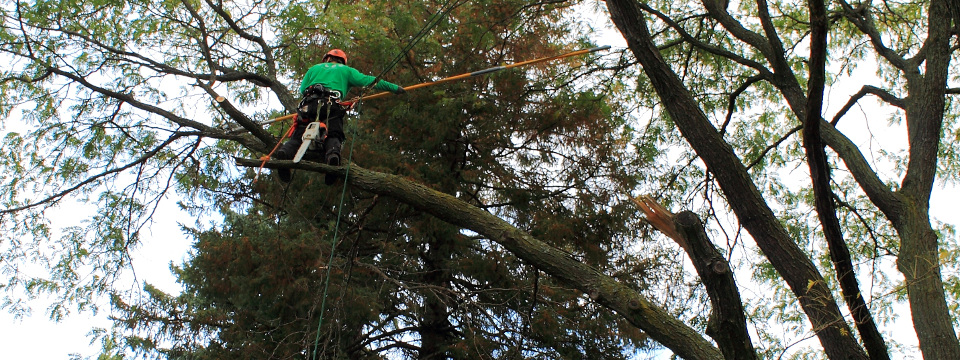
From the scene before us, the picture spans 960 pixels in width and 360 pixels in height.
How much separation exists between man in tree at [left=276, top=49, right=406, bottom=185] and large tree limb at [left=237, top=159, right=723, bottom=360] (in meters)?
0.47

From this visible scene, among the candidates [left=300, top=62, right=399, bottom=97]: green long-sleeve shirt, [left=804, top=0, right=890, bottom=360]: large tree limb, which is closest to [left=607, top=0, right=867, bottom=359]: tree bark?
[left=804, top=0, right=890, bottom=360]: large tree limb

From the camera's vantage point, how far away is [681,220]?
3.76m

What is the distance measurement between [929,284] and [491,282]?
4.41 m

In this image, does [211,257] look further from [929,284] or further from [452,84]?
[929,284]

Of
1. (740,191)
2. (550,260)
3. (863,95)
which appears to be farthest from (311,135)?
(863,95)

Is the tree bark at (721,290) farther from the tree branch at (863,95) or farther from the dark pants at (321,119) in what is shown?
the tree branch at (863,95)

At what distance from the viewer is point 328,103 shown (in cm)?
626

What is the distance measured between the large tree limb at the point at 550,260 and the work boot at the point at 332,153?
298 millimetres

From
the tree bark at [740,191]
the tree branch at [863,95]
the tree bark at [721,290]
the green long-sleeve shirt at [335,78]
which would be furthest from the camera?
the tree branch at [863,95]

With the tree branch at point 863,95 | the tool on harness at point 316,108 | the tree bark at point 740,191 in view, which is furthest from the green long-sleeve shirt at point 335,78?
the tree branch at point 863,95

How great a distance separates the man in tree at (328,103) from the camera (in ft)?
19.5

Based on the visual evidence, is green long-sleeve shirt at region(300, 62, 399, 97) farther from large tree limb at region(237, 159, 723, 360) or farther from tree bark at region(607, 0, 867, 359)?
tree bark at region(607, 0, 867, 359)

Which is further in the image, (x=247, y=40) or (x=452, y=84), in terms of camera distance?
(x=452, y=84)

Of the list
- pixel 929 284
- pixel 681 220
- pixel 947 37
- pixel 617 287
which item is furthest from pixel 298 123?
pixel 947 37
